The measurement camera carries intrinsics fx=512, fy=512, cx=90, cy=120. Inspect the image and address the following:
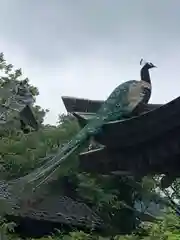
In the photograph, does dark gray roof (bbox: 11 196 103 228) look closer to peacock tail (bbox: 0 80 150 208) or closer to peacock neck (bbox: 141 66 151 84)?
peacock tail (bbox: 0 80 150 208)

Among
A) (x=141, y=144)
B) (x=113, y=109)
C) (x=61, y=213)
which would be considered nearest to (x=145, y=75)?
(x=113, y=109)

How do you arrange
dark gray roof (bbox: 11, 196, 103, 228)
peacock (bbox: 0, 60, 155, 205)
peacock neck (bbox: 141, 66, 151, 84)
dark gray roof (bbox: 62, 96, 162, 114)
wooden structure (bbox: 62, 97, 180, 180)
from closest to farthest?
wooden structure (bbox: 62, 97, 180, 180), peacock (bbox: 0, 60, 155, 205), peacock neck (bbox: 141, 66, 151, 84), dark gray roof (bbox: 62, 96, 162, 114), dark gray roof (bbox: 11, 196, 103, 228)

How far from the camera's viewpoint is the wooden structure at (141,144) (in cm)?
330

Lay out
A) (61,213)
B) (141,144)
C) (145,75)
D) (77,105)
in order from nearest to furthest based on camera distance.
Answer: (141,144), (145,75), (77,105), (61,213)

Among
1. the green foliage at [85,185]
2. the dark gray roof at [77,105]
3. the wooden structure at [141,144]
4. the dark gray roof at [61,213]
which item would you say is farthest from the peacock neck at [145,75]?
the dark gray roof at [61,213]

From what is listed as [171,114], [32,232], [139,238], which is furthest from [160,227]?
[171,114]

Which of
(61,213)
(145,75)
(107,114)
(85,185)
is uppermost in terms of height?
(145,75)

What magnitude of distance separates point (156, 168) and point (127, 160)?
0.22 metres

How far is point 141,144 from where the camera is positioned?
11.5 feet

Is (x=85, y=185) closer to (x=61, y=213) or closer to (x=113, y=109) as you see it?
(x=61, y=213)

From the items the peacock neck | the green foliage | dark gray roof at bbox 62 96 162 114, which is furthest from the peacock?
the green foliage

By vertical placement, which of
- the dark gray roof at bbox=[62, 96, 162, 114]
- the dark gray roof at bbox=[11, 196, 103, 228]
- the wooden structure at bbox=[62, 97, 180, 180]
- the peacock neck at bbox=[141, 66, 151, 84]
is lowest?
the dark gray roof at bbox=[11, 196, 103, 228]

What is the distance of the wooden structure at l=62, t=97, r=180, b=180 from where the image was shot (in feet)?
10.8

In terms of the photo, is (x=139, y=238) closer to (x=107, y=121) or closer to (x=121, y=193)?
(x=121, y=193)
